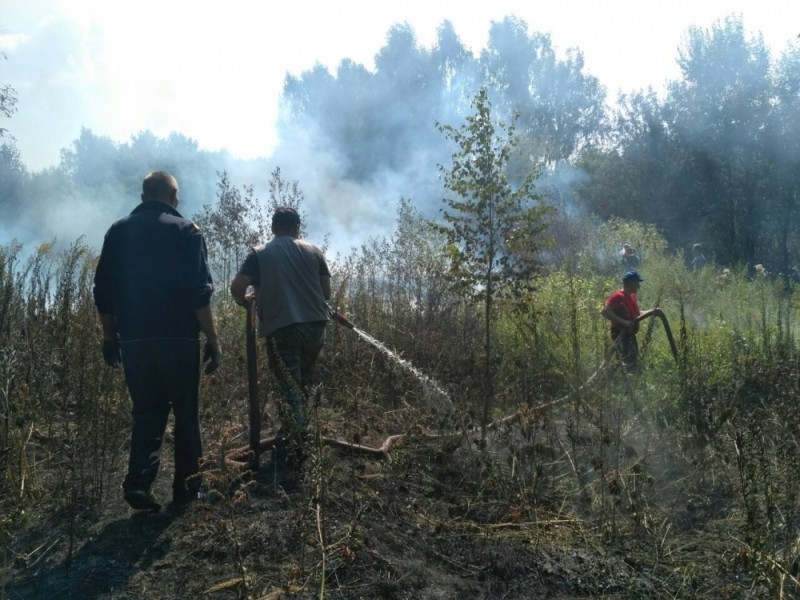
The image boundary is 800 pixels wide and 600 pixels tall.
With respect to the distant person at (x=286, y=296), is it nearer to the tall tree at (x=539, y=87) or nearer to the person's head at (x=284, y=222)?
the person's head at (x=284, y=222)

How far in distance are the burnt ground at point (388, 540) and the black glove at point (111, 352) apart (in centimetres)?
84

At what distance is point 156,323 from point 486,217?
12.0ft

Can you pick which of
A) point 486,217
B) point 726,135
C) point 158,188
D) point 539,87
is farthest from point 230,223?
point 539,87

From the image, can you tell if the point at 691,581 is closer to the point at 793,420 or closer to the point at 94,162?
the point at 793,420

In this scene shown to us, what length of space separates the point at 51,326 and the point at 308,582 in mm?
3802

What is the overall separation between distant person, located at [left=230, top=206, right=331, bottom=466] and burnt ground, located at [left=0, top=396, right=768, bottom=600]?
0.77 meters

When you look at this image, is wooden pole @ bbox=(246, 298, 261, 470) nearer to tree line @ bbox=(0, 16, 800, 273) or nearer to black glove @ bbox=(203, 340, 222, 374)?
black glove @ bbox=(203, 340, 222, 374)

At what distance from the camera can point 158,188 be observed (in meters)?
4.43

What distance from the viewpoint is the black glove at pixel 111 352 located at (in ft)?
14.4

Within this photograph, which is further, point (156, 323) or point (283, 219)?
point (283, 219)

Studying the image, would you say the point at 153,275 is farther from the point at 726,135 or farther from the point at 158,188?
the point at 726,135

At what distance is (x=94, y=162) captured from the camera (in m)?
28.5

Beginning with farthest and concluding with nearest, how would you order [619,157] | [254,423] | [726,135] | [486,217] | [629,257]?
[619,157] → [726,135] → [629,257] → [486,217] → [254,423]

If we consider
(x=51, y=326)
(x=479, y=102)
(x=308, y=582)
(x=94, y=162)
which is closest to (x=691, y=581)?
(x=308, y=582)
